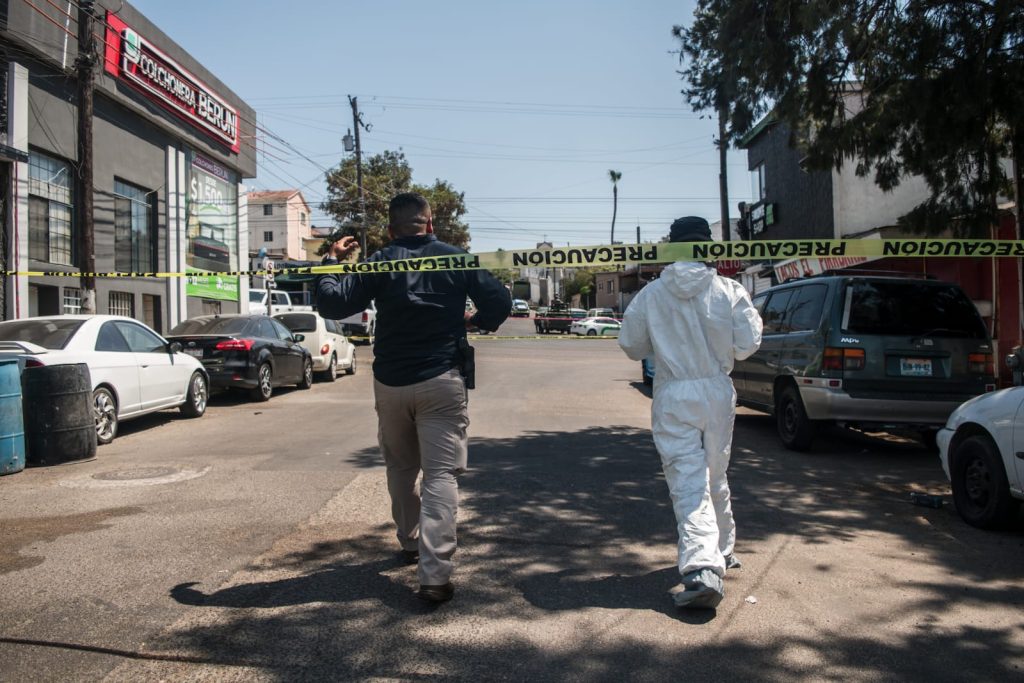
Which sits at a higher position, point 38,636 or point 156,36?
point 156,36

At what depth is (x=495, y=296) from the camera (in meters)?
4.13

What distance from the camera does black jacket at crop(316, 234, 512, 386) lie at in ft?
12.9

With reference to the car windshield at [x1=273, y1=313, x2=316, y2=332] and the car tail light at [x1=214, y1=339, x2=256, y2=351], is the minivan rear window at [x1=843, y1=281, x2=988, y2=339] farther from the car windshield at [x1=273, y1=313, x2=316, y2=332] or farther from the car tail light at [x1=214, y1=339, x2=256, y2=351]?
the car windshield at [x1=273, y1=313, x2=316, y2=332]

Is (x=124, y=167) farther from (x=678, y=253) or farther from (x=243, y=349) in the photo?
(x=678, y=253)

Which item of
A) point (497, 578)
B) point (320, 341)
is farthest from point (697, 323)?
point (320, 341)

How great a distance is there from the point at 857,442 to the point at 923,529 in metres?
3.95

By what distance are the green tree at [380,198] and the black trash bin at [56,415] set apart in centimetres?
3449

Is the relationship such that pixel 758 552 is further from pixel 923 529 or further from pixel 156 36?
pixel 156 36

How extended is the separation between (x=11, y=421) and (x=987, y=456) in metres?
7.80

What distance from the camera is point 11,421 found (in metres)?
6.99

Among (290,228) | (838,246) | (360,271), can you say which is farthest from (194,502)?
(290,228)

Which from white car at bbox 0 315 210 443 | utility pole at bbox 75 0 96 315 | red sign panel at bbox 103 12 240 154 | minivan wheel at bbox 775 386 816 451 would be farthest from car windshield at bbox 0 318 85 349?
red sign panel at bbox 103 12 240 154

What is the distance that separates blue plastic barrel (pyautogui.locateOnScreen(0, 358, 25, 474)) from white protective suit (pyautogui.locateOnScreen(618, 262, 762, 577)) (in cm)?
581

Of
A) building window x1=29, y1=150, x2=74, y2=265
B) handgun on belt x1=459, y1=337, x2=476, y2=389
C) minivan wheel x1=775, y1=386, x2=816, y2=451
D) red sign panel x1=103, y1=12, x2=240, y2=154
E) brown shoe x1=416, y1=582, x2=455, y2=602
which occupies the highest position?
red sign panel x1=103, y1=12, x2=240, y2=154
